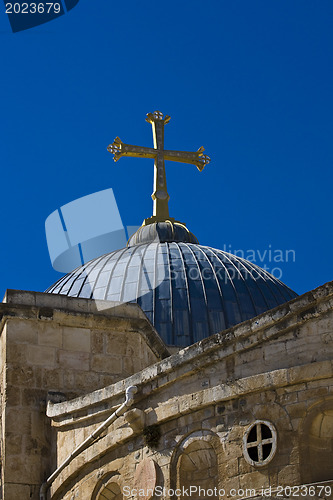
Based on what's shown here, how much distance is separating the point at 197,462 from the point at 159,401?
959mm

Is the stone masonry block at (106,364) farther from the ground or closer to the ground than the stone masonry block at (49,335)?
closer to the ground

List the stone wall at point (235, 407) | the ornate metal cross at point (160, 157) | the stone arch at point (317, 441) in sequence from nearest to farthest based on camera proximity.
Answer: the stone arch at point (317, 441) < the stone wall at point (235, 407) < the ornate metal cross at point (160, 157)

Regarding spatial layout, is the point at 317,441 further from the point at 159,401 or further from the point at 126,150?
the point at 126,150

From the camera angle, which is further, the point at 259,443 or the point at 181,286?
the point at 181,286

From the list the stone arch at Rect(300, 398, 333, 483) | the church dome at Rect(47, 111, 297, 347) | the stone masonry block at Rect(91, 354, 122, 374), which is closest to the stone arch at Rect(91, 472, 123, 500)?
the stone masonry block at Rect(91, 354, 122, 374)

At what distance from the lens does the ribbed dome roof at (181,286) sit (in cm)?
2264

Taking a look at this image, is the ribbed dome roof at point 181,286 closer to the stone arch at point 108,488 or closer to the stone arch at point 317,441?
the stone arch at point 108,488

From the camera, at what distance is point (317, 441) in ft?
39.8

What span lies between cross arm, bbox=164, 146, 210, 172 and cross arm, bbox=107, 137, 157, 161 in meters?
0.44

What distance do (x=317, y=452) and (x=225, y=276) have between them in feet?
38.8

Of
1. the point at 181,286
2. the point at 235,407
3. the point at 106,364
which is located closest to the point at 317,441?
the point at 235,407

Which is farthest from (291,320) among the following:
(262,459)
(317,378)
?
(262,459)

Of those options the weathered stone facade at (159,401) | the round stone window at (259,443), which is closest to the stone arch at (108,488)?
the weathered stone facade at (159,401)

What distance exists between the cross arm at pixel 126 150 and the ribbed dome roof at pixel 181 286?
2553 millimetres
